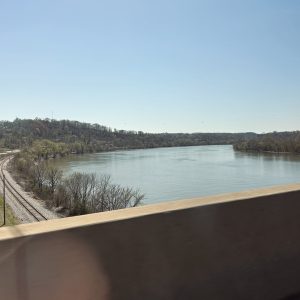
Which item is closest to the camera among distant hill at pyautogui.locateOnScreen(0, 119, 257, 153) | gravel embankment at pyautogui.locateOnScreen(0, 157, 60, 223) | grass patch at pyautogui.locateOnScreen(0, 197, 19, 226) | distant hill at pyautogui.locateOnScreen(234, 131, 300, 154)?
grass patch at pyautogui.locateOnScreen(0, 197, 19, 226)

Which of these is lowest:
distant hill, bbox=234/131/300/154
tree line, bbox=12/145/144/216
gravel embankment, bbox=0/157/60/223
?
gravel embankment, bbox=0/157/60/223

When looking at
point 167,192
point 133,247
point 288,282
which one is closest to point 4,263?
point 133,247

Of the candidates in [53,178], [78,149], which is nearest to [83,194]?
[53,178]

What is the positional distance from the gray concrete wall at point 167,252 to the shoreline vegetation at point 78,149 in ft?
106

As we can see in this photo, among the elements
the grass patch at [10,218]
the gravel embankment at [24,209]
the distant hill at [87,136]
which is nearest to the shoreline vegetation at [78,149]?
the distant hill at [87,136]

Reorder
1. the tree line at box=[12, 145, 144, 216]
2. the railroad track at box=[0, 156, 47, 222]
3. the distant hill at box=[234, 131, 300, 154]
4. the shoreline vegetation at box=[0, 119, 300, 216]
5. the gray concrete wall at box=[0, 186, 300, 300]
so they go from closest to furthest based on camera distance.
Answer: the gray concrete wall at box=[0, 186, 300, 300], the railroad track at box=[0, 156, 47, 222], the tree line at box=[12, 145, 144, 216], the shoreline vegetation at box=[0, 119, 300, 216], the distant hill at box=[234, 131, 300, 154]

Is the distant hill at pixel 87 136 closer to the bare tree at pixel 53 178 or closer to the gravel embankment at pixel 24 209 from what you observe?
the bare tree at pixel 53 178

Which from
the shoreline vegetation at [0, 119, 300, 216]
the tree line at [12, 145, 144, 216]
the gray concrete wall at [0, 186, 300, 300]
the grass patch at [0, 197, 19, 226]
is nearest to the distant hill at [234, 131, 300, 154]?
the shoreline vegetation at [0, 119, 300, 216]

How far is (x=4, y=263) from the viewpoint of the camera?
196cm

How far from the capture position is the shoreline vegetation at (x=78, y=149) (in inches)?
1614

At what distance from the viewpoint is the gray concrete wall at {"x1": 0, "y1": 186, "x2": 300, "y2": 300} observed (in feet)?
6.85

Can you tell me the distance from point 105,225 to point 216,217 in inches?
35.4

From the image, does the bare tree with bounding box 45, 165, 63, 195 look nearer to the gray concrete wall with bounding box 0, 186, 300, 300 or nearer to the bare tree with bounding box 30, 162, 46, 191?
the bare tree with bounding box 30, 162, 46, 191

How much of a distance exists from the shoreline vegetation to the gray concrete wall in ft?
106
